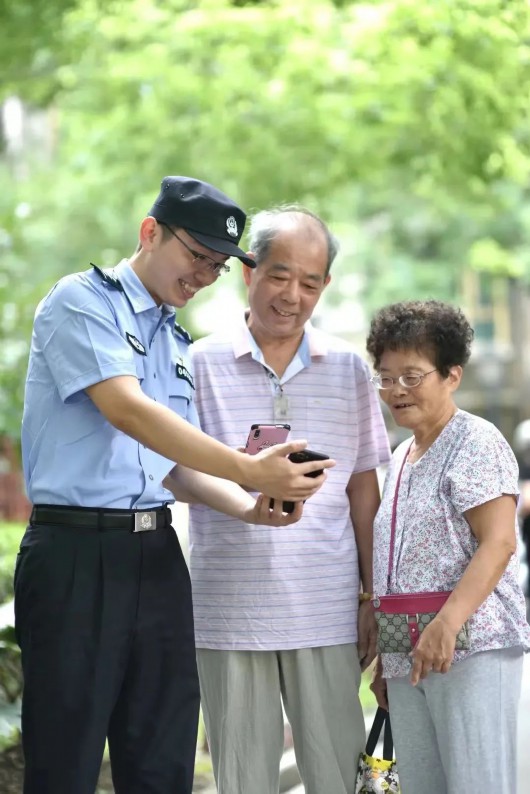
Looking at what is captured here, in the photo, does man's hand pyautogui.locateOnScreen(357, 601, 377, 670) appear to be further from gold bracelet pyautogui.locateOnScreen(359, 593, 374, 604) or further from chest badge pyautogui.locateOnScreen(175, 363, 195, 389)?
chest badge pyautogui.locateOnScreen(175, 363, 195, 389)

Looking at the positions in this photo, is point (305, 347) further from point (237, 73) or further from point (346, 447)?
point (237, 73)

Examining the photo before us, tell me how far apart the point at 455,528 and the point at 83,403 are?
3.68 ft

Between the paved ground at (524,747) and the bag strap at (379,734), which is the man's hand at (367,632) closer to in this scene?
the bag strap at (379,734)

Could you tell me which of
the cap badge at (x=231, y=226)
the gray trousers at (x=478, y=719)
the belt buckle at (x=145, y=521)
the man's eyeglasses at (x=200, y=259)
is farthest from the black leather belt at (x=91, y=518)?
the gray trousers at (x=478, y=719)

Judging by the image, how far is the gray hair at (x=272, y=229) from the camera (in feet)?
12.3

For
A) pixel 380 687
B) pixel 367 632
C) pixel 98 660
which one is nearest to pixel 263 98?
pixel 367 632

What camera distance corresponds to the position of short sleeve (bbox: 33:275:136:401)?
117 inches

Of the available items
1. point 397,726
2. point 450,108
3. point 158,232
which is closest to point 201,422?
point 158,232

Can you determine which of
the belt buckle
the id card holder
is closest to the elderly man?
the id card holder

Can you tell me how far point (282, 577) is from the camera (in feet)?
12.2

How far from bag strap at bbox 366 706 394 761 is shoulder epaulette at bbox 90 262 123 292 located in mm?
1585

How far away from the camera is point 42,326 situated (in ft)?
10.1

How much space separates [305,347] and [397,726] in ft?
3.95

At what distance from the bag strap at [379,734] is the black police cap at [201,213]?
153 centimetres
